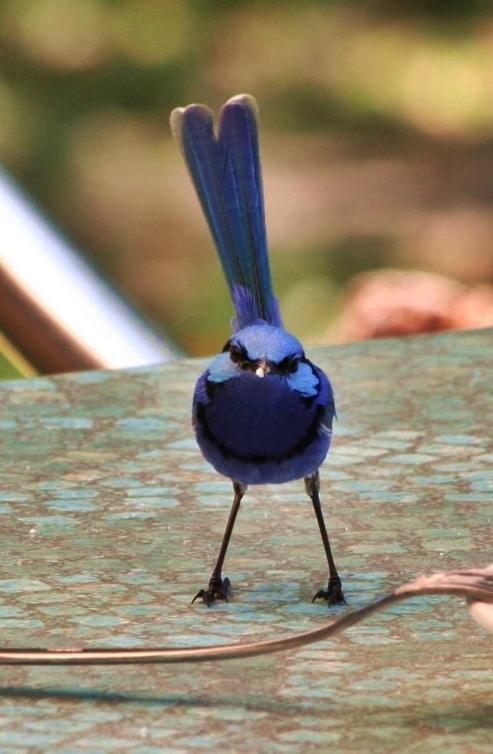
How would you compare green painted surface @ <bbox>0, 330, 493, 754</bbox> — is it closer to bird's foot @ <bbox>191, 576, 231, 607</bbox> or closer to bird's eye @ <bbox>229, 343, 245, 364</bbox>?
bird's foot @ <bbox>191, 576, 231, 607</bbox>

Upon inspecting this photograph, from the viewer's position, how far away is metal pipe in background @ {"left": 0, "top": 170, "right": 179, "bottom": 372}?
3744mm

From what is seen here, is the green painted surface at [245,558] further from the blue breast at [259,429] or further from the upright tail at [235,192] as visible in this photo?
the upright tail at [235,192]

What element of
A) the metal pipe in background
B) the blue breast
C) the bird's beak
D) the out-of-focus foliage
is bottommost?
the blue breast

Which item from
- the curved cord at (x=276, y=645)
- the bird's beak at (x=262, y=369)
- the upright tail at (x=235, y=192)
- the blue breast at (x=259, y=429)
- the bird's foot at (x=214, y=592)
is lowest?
the curved cord at (x=276, y=645)

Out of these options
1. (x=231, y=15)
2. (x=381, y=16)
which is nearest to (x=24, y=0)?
(x=231, y=15)

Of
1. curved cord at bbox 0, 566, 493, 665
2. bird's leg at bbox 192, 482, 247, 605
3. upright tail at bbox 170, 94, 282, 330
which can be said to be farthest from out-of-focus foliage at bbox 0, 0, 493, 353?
curved cord at bbox 0, 566, 493, 665

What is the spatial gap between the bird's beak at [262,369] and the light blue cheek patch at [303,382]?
0.05m

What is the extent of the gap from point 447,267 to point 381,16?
49.9 inches

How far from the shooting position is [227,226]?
310cm

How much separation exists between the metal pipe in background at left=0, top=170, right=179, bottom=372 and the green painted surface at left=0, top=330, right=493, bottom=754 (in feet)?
0.31

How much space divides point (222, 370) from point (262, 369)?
9cm

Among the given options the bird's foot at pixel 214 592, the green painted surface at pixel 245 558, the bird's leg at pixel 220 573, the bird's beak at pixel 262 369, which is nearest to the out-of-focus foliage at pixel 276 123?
the green painted surface at pixel 245 558

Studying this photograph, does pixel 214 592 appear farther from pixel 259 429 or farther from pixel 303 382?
pixel 303 382

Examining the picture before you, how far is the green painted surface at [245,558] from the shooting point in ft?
7.00
